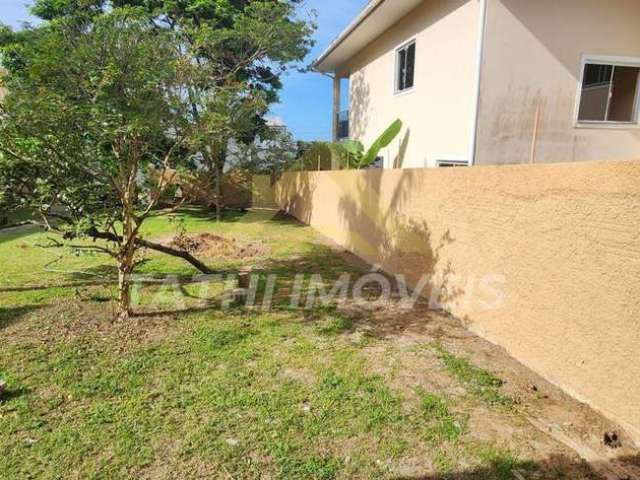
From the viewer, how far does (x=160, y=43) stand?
16.0 ft

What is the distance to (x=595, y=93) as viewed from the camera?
990cm

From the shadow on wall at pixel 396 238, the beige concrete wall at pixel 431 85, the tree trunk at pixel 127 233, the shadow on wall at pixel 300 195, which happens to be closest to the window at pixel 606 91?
the beige concrete wall at pixel 431 85

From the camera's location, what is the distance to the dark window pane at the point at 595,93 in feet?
31.8

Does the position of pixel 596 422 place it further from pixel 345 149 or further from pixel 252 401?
pixel 345 149

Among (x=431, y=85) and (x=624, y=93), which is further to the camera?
(x=431, y=85)

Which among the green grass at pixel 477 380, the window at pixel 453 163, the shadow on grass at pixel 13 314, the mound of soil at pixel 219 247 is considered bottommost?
the green grass at pixel 477 380

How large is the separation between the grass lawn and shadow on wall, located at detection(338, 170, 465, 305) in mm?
986

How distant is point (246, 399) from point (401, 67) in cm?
1183

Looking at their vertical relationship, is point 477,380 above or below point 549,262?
below

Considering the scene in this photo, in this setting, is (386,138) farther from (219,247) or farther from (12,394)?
(12,394)

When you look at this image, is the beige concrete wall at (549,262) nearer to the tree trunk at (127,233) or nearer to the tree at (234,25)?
the tree trunk at (127,233)

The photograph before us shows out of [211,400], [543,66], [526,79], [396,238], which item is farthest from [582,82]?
[211,400]

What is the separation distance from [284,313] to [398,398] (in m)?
2.43

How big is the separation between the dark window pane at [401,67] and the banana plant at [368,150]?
1350 millimetres
